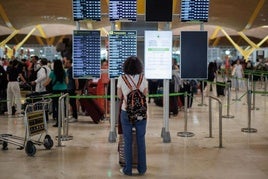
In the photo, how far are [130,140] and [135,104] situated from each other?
0.53 meters

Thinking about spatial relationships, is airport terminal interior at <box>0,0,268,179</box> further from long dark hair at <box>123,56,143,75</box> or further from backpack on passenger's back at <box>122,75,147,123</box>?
long dark hair at <box>123,56,143,75</box>

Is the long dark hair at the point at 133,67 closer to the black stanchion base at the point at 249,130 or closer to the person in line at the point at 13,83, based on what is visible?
the black stanchion base at the point at 249,130

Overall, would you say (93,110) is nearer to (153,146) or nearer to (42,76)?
(42,76)

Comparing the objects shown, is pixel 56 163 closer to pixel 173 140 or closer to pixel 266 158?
pixel 173 140

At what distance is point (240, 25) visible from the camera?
148 ft

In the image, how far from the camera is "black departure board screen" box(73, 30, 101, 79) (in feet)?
29.4

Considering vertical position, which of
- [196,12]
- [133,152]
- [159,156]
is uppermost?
[196,12]

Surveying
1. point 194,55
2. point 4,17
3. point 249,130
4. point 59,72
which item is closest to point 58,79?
point 59,72

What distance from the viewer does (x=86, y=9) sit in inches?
344

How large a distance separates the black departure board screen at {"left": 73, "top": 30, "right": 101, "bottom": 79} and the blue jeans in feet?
9.55

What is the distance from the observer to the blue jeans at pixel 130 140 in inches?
245

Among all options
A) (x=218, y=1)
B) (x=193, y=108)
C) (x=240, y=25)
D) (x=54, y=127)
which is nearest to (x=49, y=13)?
(x=218, y=1)

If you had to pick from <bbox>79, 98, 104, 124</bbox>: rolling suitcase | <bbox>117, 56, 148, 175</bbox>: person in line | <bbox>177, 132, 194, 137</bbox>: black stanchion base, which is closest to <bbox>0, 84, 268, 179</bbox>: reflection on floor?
<bbox>177, 132, 194, 137</bbox>: black stanchion base

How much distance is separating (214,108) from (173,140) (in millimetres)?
6202
